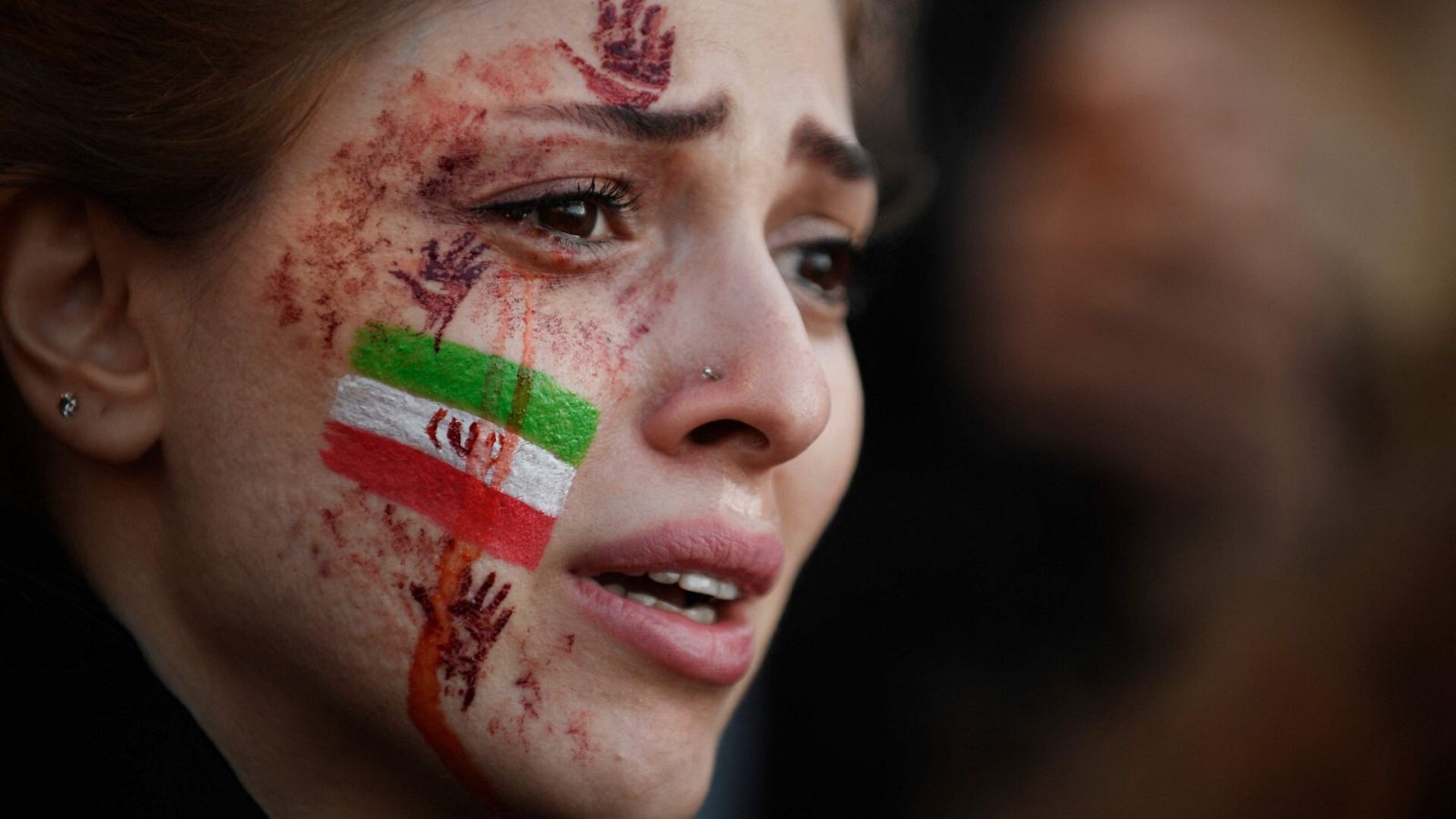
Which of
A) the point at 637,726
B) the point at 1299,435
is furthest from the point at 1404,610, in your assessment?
the point at 637,726

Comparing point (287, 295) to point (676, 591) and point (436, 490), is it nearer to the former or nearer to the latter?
point (436, 490)

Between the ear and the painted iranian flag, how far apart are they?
10.7 inches

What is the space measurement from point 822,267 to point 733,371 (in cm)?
53

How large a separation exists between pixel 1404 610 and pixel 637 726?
2.68 meters

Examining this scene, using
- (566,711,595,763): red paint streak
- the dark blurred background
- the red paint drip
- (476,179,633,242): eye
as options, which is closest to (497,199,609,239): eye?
(476,179,633,242): eye

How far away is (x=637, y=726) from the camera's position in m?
1.59

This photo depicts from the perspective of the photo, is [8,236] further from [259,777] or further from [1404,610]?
[1404,610]

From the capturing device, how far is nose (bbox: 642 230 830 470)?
156cm

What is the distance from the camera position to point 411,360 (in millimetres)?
1536

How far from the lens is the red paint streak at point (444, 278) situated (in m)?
1.54

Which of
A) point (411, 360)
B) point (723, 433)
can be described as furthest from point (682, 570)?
point (411, 360)

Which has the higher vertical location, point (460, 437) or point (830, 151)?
point (830, 151)

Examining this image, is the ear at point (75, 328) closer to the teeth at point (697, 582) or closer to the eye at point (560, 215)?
the eye at point (560, 215)

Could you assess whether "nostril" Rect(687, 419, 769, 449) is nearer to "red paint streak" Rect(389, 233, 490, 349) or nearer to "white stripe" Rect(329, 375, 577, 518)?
"white stripe" Rect(329, 375, 577, 518)
